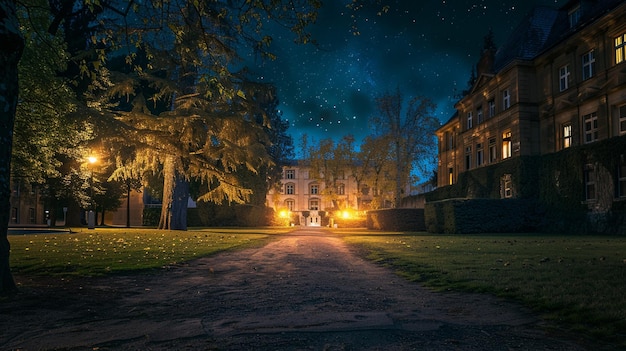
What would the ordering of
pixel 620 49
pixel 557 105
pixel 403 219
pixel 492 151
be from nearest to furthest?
pixel 620 49, pixel 557 105, pixel 403 219, pixel 492 151

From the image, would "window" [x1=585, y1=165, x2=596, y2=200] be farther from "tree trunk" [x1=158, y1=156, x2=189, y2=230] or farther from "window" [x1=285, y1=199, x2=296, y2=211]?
"window" [x1=285, y1=199, x2=296, y2=211]

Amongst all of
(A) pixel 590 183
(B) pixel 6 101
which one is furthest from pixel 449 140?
(B) pixel 6 101

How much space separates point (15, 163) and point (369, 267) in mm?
14549

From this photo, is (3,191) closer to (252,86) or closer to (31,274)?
(31,274)

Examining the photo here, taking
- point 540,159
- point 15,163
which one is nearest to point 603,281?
point 15,163

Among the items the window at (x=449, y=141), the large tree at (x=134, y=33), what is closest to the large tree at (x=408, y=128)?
the window at (x=449, y=141)

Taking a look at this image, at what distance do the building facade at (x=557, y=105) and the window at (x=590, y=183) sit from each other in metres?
0.05

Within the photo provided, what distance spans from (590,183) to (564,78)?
7.32 metres

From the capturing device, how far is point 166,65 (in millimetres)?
22062

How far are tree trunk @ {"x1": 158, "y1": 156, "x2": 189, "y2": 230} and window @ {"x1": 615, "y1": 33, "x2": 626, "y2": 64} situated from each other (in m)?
25.0

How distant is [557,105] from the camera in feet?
84.9

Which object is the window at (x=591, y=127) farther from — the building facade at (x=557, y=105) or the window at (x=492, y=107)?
the window at (x=492, y=107)

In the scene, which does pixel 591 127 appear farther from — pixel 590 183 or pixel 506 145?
pixel 506 145

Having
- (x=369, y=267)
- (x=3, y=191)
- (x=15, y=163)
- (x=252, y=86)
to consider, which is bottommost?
(x=369, y=267)
